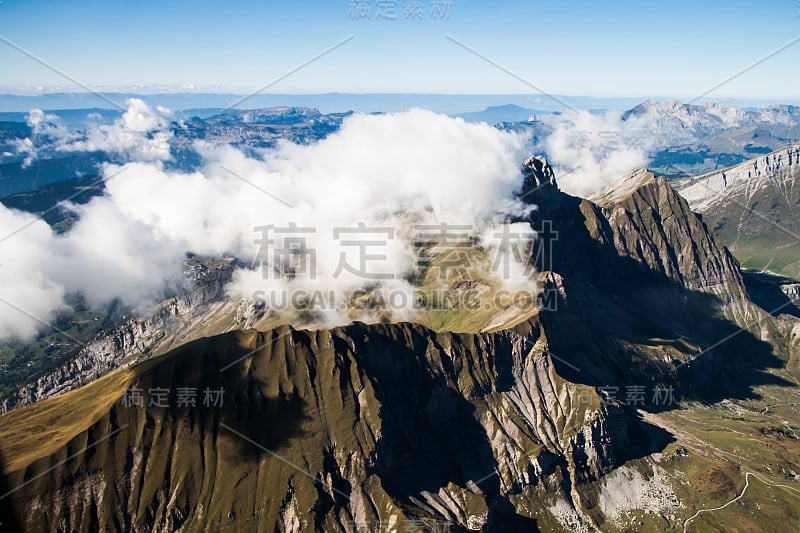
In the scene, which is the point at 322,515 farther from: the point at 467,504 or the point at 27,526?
the point at 27,526

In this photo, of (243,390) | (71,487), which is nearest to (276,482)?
(243,390)

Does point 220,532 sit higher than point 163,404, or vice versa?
point 163,404

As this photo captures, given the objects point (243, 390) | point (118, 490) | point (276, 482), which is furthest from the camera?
point (243, 390)

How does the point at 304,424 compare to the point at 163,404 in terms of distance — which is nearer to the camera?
the point at 163,404

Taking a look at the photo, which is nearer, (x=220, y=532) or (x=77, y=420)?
(x=220, y=532)

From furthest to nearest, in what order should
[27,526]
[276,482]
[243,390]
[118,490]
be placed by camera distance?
[243,390]
[276,482]
[118,490]
[27,526]

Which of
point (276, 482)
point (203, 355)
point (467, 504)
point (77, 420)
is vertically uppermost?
point (203, 355)

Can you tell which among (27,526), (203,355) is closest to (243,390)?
(203,355)

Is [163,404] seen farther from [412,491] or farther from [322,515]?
[412,491]

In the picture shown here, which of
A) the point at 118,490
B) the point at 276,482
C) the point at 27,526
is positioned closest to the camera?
the point at 27,526
